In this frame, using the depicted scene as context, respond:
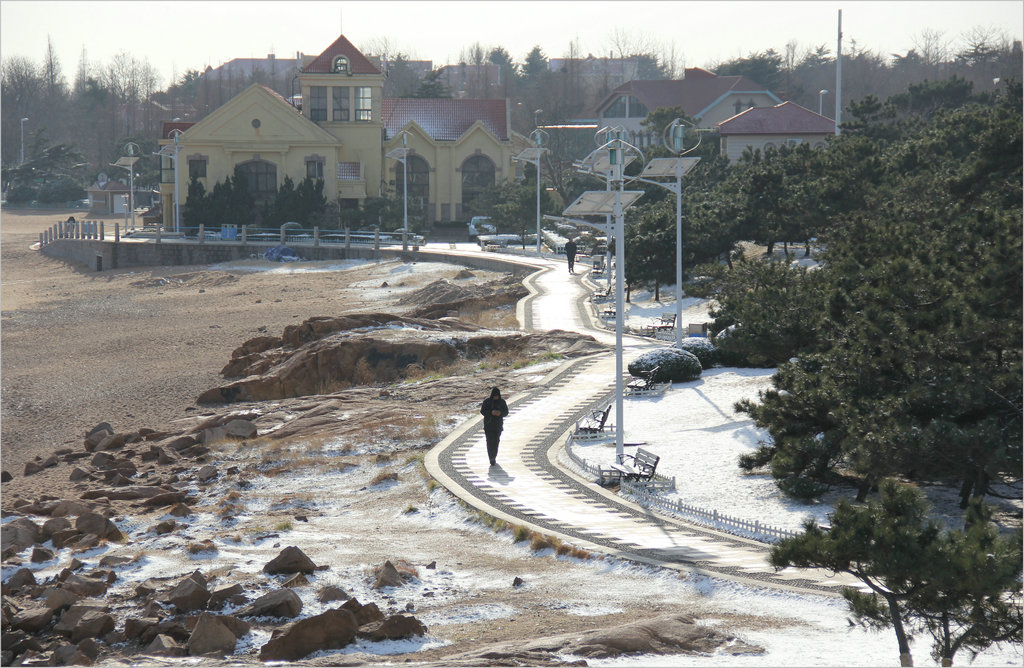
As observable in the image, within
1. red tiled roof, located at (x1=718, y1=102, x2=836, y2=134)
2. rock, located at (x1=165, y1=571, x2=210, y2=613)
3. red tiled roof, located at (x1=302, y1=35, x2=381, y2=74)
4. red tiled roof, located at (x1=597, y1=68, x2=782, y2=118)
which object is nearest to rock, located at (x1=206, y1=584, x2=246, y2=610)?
rock, located at (x1=165, y1=571, x2=210, y2=613)

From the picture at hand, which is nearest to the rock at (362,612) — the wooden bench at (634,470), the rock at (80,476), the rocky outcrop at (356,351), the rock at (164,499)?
the wooden bench at (634,470)

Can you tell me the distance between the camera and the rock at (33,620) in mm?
12723

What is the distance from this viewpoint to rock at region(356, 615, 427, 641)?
1198 centimetres

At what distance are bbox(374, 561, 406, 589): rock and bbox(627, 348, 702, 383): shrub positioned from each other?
42.4ft

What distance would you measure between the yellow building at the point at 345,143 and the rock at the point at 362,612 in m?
54.5

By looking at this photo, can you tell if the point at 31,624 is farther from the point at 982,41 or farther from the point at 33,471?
the point at 982,41

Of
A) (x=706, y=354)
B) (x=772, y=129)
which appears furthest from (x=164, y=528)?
(x=772, y=129)

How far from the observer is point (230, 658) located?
1166cm

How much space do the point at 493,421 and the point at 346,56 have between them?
51.6m

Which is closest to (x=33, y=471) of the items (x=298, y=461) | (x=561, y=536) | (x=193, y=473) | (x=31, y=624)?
(x=193, y=473)

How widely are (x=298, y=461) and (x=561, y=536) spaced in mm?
7447

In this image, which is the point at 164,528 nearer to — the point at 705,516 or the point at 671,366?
the point at 705,516

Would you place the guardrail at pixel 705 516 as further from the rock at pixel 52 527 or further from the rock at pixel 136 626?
the rock at pixel 52 527

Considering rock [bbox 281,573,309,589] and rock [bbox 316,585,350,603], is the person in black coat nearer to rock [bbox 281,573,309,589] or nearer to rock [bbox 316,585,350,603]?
rock [bbox 281,573,309,589]
